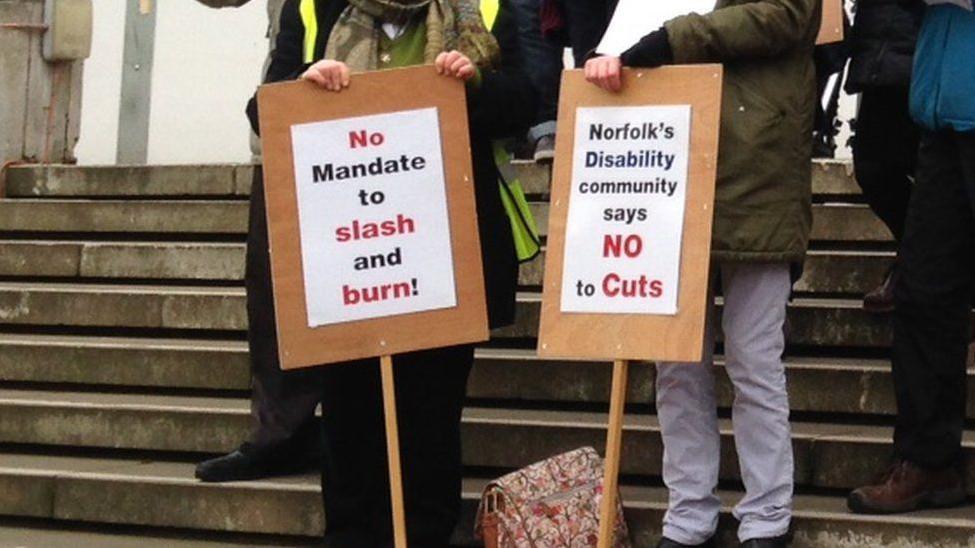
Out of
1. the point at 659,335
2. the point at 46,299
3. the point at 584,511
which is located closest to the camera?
the point at 659,335

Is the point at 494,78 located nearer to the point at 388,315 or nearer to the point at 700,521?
the point at 388,315

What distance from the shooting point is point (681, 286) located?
597 cm

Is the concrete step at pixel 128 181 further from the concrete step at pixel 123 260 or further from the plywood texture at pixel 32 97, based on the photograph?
the concrete step at pixel 123 260

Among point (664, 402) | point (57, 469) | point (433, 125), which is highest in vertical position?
point (433, 125)

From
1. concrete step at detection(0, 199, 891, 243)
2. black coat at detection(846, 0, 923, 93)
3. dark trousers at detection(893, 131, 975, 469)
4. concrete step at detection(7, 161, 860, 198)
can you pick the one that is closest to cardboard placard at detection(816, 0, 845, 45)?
black coat at detection(846, 0, 923, 93)

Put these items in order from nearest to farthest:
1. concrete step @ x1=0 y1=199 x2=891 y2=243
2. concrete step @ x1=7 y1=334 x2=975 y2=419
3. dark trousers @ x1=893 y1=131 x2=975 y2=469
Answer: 1. dark trousers @ x1=893 y1=131 x2=975 y2=469
2. concrete step @ x1=7 y1=334 x2=975 y2=419
3. concrete step @ x1=0 y1=199 x2=891 y2=243

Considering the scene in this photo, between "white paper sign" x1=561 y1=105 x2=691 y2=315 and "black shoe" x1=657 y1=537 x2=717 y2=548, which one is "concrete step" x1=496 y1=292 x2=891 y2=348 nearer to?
"black shoe" x1=657 y1=537 x2=717 y2=548

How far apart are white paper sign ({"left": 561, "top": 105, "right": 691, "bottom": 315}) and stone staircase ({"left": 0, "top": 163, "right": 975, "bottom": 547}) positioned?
87 cm

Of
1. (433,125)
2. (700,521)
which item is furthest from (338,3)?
(700,521)

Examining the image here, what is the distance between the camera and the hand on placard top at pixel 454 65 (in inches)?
243

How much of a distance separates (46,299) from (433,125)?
10.0 ft

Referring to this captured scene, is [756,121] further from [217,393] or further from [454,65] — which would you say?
[217,393]

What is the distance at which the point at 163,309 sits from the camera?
8617 mm

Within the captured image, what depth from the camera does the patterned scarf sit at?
632 centimetres
